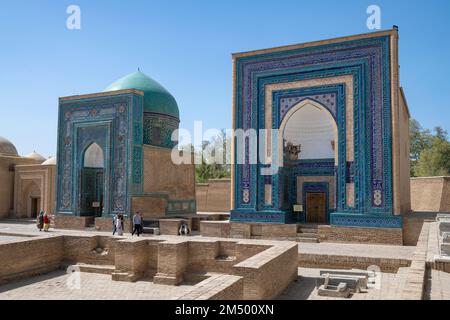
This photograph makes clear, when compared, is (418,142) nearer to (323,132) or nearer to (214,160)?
(214,160)

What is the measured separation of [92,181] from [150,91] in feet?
15.7

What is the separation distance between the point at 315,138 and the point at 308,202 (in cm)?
221

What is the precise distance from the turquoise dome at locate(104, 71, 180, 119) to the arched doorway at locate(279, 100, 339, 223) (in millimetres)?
7113

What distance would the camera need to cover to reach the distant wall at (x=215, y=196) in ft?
77.0

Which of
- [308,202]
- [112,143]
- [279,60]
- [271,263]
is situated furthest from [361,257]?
[112,143]

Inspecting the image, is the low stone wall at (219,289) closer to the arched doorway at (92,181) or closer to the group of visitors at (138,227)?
the group of visitors at (138,227)

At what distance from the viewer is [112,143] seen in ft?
53.9

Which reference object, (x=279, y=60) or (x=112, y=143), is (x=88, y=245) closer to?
(x=112, y=143)

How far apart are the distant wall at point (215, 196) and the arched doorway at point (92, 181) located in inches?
291

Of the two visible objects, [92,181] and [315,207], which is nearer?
[315,207]

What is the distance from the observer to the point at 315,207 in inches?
564

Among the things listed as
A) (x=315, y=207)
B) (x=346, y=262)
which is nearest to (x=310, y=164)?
(x=315, y=207)

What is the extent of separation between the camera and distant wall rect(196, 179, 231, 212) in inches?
925

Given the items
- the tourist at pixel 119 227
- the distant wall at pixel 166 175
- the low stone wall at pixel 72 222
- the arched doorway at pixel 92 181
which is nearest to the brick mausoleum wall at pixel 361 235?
the tourist at pixel 119 227
